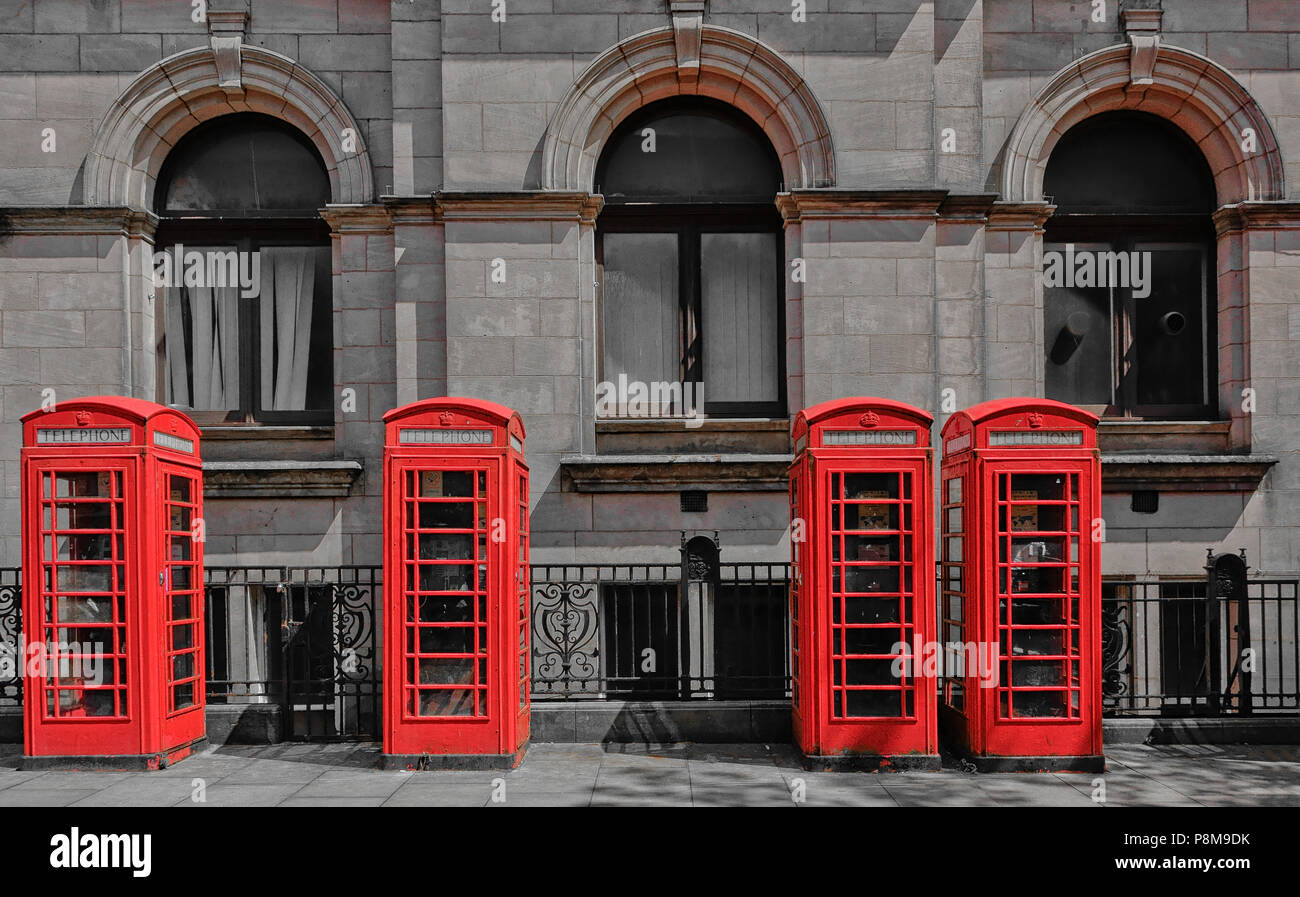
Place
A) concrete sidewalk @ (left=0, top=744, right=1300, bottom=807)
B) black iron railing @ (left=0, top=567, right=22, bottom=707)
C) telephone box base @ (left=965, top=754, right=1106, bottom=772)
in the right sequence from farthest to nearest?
black iron railing @ (left=0, top=567, right=22, bottom=707), telephone box base @ (left=965, top=754, right=1106, bottom=772), concrete sidewalk @ (left=0, top=744, right=1300, bottom=807)

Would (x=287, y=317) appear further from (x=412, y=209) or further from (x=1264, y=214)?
(x=1264, y=214)

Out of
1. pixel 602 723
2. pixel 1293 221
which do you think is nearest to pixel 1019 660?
pixel 602 723

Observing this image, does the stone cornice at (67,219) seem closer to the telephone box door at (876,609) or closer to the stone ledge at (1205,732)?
the telephone box door at (876,609)

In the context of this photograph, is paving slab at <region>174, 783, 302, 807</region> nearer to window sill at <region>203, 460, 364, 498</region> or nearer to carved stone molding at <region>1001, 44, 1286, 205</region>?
window sill at <region>203, 460, 364, 498</region>

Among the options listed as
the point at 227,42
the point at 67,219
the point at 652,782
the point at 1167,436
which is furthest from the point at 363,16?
the point at 1167,436

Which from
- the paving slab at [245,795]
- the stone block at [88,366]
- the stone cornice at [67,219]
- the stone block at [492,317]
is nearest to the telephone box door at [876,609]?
the stone block at [492,317]

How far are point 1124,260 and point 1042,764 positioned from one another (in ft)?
20.7

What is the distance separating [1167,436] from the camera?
1195 cm

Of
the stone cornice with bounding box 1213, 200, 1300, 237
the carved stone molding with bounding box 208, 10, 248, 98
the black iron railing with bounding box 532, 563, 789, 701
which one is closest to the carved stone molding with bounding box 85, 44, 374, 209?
the carved stone molding with bounding box 208, 10, 248, 98

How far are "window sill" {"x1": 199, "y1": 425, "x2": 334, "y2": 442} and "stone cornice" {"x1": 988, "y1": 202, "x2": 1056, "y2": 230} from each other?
7.66 meters

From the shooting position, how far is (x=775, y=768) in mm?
8734

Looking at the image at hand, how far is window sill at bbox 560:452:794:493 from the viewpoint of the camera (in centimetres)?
1116

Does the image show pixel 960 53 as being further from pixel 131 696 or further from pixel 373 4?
pixel 131 696

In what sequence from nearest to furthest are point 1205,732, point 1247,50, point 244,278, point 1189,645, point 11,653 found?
point 1205,732 < point 11,653 < point 1247,50 < point 1189,645 < point 244,278
